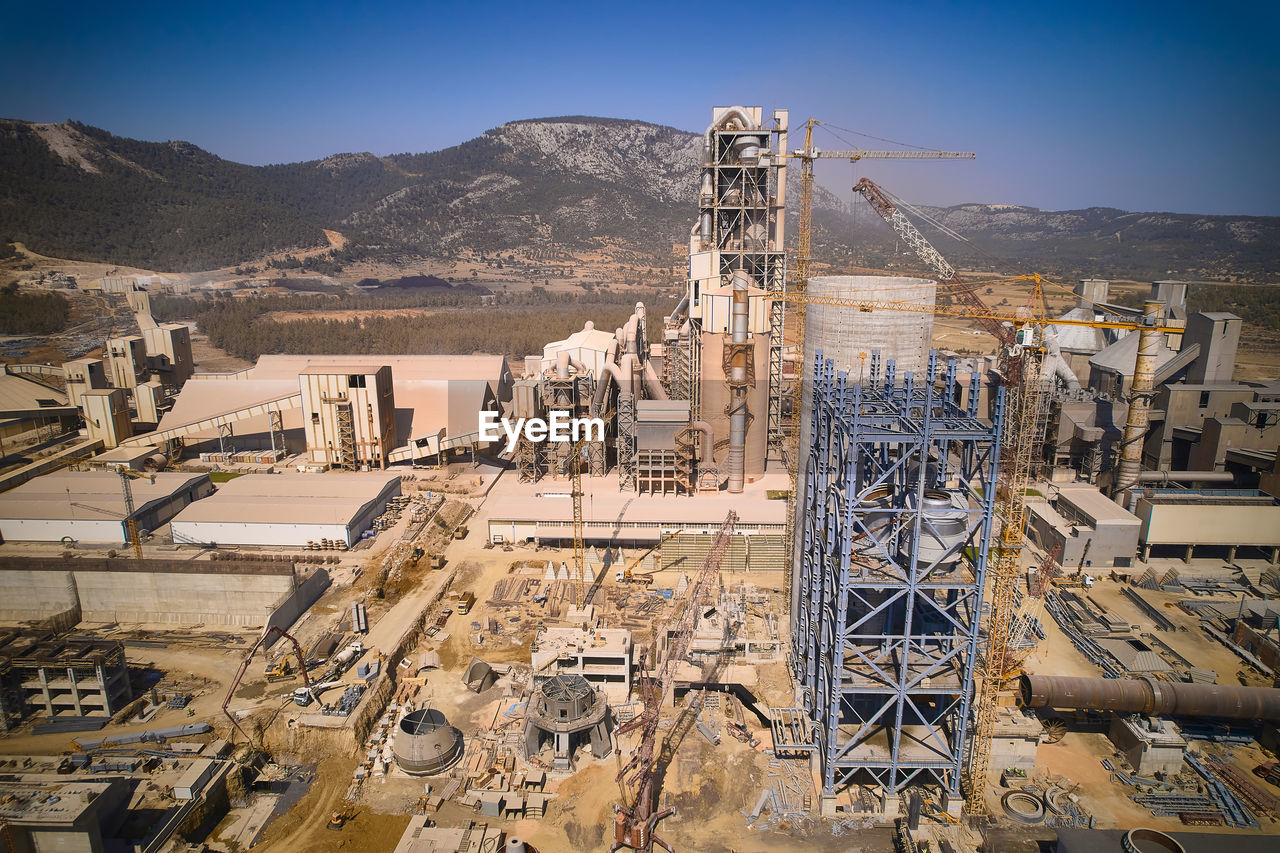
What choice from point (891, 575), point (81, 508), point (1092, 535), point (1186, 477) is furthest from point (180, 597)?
point (1186, 477)

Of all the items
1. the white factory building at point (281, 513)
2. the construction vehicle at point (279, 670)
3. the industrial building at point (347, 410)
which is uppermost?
the industrial building at point (347, 410)

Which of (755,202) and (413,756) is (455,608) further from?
(755,202)

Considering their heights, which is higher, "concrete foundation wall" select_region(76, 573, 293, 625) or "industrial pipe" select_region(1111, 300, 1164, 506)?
"industrial pipe" select_region(1111, 300, 1164, 506)

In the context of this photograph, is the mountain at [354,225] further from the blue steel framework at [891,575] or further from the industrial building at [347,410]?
the blue steel framework at [891,575]

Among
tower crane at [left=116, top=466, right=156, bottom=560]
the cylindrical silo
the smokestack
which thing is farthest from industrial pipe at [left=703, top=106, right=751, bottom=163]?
tower crane at [left=116, top=466, right=156, bottom=560]

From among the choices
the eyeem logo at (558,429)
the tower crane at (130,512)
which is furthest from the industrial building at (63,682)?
the eyeem logo at (558,429)

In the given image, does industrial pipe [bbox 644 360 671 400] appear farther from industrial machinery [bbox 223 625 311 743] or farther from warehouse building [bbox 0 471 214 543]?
warehouse building [bbox 0 471 214 543]

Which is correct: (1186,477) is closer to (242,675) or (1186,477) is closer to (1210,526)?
(1210,526)
